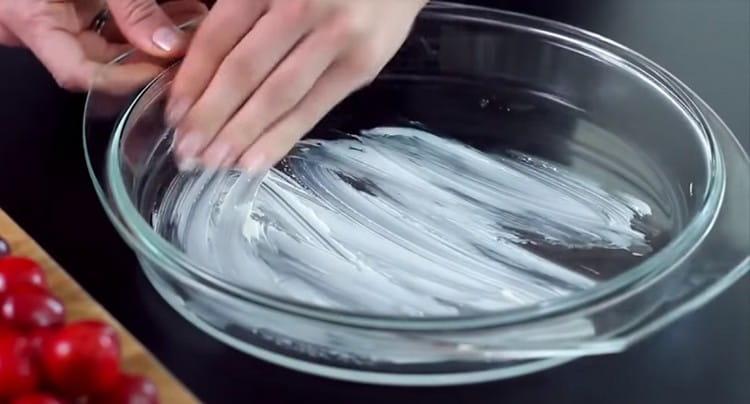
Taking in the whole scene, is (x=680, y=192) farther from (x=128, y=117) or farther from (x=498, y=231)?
(x=128, y=117)

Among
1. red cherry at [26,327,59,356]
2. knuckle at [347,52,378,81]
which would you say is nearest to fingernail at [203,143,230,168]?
knuckle at [347,52,378,81]

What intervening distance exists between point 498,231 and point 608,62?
183 mm

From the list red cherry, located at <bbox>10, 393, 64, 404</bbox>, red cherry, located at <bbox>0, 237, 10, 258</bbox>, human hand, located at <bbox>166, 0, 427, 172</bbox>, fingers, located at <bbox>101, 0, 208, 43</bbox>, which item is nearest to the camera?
red cherry, located at <bbox>10, 393, 64, 404</bbox>

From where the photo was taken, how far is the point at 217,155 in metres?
0.72

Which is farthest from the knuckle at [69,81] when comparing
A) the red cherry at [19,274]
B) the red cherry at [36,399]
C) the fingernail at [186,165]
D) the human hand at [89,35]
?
the red cherry at [36,399]

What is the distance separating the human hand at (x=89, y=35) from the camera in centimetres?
75

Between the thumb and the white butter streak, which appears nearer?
the white butter streak

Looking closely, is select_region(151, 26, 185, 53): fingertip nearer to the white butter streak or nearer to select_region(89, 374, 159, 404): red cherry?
the white butter streak

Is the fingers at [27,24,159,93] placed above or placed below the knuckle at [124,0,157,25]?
below

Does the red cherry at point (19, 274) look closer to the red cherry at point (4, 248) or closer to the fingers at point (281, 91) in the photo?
the red cherry at point (4, 248)

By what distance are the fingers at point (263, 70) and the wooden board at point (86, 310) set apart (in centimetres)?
14

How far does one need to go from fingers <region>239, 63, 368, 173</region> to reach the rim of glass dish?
0.09 m

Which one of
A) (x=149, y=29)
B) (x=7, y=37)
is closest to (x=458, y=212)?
(x=149, y=29)

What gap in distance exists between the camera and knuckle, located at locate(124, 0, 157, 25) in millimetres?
747
